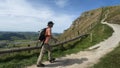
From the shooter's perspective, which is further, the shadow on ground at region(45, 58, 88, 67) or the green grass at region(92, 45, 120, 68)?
the shadow on ground at region(45, 58, 88, 67)

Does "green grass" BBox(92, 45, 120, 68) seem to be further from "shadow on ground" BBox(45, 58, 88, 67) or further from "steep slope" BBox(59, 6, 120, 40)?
"steep slope" BBox(59, 6, 120, 40)

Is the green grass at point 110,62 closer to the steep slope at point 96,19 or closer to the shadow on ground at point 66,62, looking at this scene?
the shadow on ground at point 66,62

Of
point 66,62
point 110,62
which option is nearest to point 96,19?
point 66,62

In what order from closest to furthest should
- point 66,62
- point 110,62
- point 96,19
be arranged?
point 110,62 < point 66,62 < point 96,19

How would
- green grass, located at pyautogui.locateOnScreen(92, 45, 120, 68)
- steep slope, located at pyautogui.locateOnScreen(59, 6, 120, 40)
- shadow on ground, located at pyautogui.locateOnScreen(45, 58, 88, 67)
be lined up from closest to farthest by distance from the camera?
green grass, located at pyautogui.locateOnScreen(92, 45, 120, 68) < shadow on ground, located at pyautogui.locateOnScreen(45, 58, 88, 67) < steep slope, located at pyautogui.locateOnScreen(59, 6, 120, 40)

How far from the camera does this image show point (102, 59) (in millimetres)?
18062

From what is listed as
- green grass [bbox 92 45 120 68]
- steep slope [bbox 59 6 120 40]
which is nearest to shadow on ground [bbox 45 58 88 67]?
green grass [bbox 92 45 120 68]

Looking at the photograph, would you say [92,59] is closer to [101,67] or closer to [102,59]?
[102,59]

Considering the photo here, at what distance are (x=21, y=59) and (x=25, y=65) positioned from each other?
3.05 metres

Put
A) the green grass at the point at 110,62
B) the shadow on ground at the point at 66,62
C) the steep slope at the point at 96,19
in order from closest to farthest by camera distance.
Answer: the green grass at the point at 110,62 → the shadow on ground at the point at 66,62 → the steep slope at the point at 96,19

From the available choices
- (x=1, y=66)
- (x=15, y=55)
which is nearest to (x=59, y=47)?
(x=15, y=55)

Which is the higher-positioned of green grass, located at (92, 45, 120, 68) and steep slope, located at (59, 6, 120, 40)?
steep slope, located at (59, 6, 120, 40)

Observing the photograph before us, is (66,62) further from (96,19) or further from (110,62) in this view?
(96,19)

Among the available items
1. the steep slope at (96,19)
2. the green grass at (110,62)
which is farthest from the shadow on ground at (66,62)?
the steep slope at (96,19)
